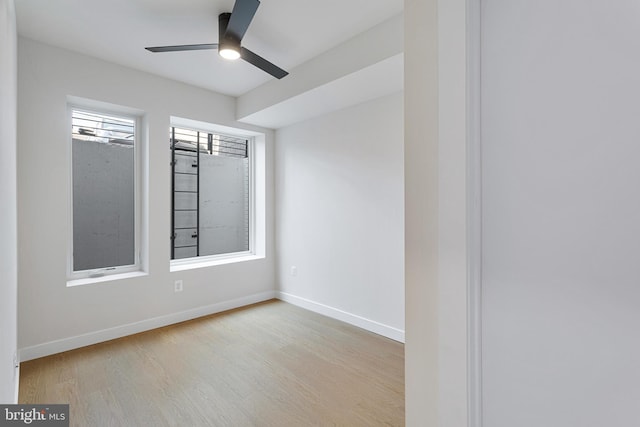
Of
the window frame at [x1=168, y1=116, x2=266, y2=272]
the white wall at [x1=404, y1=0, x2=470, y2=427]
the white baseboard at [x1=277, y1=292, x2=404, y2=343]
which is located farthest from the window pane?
the white wall at [x1=404, y1=0, x2=470, y2=427]

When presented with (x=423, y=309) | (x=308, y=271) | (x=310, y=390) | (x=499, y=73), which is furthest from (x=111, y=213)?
(x=499, y=73)

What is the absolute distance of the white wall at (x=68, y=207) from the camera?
2.48 m

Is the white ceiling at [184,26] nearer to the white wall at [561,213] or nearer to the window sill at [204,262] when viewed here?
the white wall at [561,213]

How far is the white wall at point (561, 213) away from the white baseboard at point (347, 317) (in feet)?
7.21

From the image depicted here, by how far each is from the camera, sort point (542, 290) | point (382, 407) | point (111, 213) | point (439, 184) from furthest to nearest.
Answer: point (111, 213) → point (382, 407) → point (439, 184) → point (542, 290)

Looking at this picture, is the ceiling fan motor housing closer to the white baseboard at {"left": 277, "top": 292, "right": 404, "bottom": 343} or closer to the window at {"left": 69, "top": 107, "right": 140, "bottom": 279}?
the window at {"left": 69, "top": 107, "right": 140, "bottom": 279}

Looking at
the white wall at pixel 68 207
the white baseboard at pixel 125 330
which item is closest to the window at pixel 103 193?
the white wall at pixel 68 207

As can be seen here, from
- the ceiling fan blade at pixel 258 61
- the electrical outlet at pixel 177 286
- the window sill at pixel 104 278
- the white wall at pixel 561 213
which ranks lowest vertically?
the electrical outlet at pixel 177 286

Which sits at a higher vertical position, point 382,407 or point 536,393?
point 536,393

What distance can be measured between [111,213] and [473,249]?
3.44m

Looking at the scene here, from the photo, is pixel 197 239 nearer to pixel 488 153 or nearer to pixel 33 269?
pixel 33 269

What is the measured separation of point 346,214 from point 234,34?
6.59 ft

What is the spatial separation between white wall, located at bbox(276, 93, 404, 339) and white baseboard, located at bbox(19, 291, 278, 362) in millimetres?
717

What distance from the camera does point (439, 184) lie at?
0.87 metres
